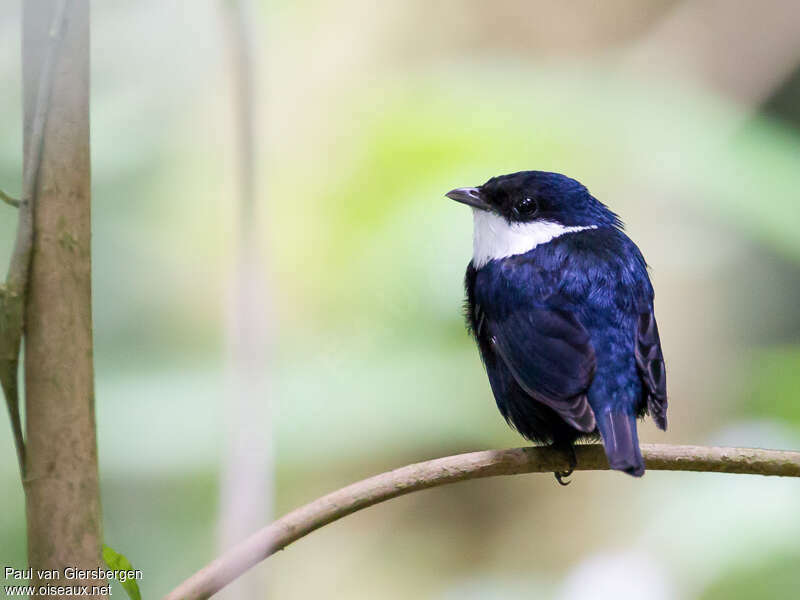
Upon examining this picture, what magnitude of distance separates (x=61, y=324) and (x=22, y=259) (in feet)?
0.40

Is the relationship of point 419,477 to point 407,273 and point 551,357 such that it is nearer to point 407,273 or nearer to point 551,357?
point 551,357

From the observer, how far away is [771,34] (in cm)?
446

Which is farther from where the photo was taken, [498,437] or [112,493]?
[498,437]

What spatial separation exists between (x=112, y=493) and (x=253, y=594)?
1369 millimetres

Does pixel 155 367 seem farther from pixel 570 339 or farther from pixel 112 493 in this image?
pixel 570 339

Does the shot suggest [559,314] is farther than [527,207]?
No

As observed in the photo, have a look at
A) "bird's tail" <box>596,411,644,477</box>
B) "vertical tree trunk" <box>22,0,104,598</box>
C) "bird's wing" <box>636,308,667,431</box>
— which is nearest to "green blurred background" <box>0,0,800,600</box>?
"vertical tree trunk" <box>22,0,104,598</box>

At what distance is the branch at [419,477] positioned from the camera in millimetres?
1415

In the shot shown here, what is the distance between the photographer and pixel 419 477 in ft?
5.52

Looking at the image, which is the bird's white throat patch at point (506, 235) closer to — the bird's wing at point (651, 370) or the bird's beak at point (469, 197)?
the bird's beak at point (469, 197)

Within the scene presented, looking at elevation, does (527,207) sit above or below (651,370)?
above

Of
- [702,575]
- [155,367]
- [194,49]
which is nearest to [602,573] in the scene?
[702,575]

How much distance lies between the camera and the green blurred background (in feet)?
9.12

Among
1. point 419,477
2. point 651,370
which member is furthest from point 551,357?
point 419,477
